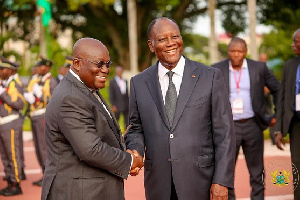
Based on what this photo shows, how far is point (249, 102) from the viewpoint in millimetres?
6691

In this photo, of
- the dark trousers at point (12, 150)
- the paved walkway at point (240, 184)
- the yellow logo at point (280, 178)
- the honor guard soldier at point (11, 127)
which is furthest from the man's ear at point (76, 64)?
the dark trousers at point (12, 150)

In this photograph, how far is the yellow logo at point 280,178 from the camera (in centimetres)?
600

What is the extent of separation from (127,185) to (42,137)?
2095 millimetres

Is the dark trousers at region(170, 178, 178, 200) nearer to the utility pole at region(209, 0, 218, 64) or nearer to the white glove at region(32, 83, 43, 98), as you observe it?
the white glove at region(32, 83, 43, 98)

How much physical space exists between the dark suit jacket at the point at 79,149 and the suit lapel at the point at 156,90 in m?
0.50

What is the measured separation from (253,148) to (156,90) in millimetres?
2792

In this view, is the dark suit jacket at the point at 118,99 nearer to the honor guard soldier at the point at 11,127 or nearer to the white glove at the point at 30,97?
the white glove at the point at 30,97

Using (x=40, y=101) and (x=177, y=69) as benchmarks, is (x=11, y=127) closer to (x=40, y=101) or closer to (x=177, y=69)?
(x=40, y=101)

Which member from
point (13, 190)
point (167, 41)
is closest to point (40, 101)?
point (13, 190)

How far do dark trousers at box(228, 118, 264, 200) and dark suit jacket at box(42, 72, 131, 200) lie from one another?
3.04 m

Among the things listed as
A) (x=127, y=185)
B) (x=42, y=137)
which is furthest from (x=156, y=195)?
(x=42, y=137)

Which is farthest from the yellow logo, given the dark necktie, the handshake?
the handshake

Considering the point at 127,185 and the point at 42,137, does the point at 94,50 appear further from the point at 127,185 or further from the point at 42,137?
the point at 42,137

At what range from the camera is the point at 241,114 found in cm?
668
